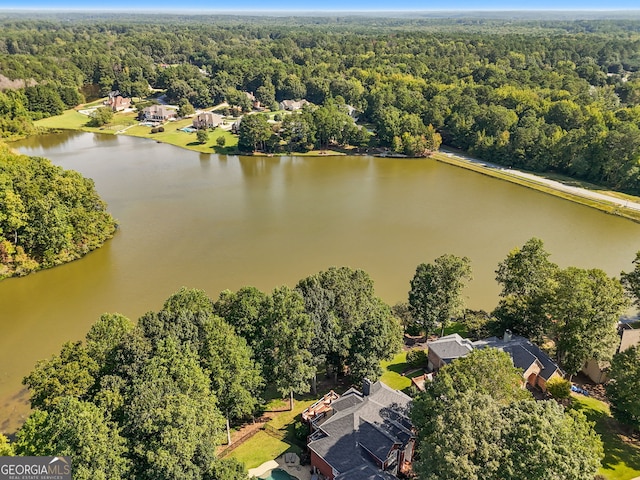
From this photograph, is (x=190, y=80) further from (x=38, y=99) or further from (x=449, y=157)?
(x=449, y=157)

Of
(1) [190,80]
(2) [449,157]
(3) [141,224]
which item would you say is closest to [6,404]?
(3) [141,224]

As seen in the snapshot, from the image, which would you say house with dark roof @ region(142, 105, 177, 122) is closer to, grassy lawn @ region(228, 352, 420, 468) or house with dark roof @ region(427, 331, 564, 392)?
grassy lawn @ region(228, 352, 420, 468)

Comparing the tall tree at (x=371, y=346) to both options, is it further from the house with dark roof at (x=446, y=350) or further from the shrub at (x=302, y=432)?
the shrub at (x=302, y=432)

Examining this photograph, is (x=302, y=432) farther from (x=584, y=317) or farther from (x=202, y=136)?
(x=202, y=136)

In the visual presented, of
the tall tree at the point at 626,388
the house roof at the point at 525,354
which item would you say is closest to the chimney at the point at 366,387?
the house roof at the point at 525,354

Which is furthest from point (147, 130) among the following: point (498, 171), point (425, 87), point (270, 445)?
point (270, 445)

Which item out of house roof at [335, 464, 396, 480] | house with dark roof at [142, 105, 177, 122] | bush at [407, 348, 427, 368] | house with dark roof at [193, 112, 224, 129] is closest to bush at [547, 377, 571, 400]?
bush at [407, 348, 427, 368]
